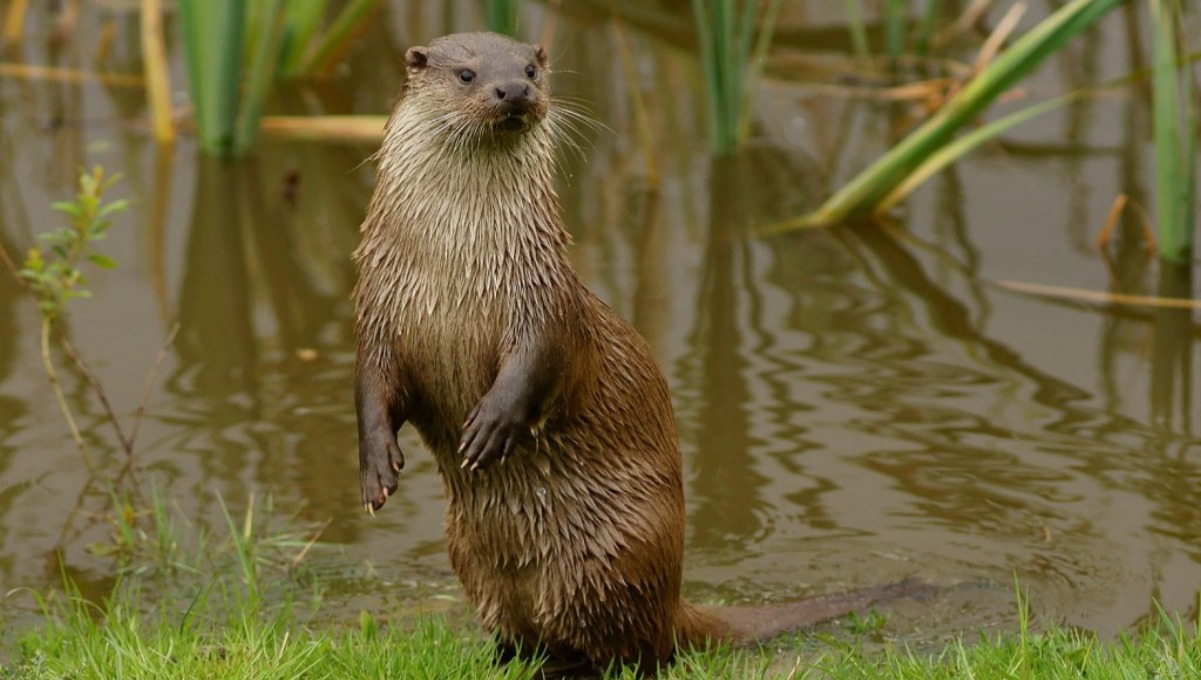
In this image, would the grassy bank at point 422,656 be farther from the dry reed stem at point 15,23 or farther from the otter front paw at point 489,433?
the dry reed stem at point 15,23

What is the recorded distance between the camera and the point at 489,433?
9.58 ft

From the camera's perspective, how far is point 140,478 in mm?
4266

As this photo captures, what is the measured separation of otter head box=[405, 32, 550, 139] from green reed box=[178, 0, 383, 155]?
3.33m

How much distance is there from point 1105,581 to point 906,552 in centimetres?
44

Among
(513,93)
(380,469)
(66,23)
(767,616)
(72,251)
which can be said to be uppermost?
(66,23)

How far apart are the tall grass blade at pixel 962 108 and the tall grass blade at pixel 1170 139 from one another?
0.58 ft

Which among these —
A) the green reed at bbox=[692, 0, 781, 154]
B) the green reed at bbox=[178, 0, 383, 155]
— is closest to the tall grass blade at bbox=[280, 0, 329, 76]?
the green reed at bbox=[178, 0, 383, 155]

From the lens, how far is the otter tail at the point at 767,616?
3.33 metres

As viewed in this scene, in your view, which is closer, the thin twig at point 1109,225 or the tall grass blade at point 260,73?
the thin twig at point 1109,225

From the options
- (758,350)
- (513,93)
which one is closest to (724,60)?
(758,350)

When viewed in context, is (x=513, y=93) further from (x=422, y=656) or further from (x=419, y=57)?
(x=422, y=656)

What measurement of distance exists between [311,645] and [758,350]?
2288 mm

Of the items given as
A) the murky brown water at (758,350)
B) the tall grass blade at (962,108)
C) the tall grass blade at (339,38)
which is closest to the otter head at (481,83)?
the murky brown water at (758,350)

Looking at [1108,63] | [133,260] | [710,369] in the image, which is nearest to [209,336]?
[133,260]
